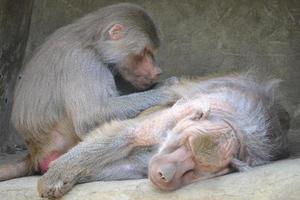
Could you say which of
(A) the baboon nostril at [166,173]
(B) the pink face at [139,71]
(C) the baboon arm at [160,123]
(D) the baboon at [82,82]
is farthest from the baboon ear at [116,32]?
Result: (A) the baboon nostril at [166,173]

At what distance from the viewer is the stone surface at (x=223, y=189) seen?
4.26 m

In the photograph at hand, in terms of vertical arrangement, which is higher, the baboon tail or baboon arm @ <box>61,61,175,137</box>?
baboon arm @ <box>61,61,175,137</box>

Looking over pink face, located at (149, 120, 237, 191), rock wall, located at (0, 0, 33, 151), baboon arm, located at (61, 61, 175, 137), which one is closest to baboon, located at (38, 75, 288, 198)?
pink face, located at (149, 120, 237, 191)

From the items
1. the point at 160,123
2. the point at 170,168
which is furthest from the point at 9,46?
the point at 170,168

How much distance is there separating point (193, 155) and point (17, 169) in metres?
1.47

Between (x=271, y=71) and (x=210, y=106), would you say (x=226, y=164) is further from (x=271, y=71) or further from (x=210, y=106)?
(x=271, y=71)

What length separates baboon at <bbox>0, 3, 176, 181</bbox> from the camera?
17.2ft

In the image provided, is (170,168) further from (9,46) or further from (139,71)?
(9,46)

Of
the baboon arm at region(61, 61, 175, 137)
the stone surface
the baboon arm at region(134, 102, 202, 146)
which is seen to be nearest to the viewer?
the stone surface

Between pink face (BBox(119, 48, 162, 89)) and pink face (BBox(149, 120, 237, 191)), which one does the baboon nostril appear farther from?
pink face (BBox(119, 48, 162, 89))

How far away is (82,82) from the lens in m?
5.30

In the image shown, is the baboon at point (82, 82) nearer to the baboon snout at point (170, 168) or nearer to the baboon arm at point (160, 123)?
the baboon arm at point (160, 123)

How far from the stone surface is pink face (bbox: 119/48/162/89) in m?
1.11

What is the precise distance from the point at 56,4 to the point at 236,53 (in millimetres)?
1516
